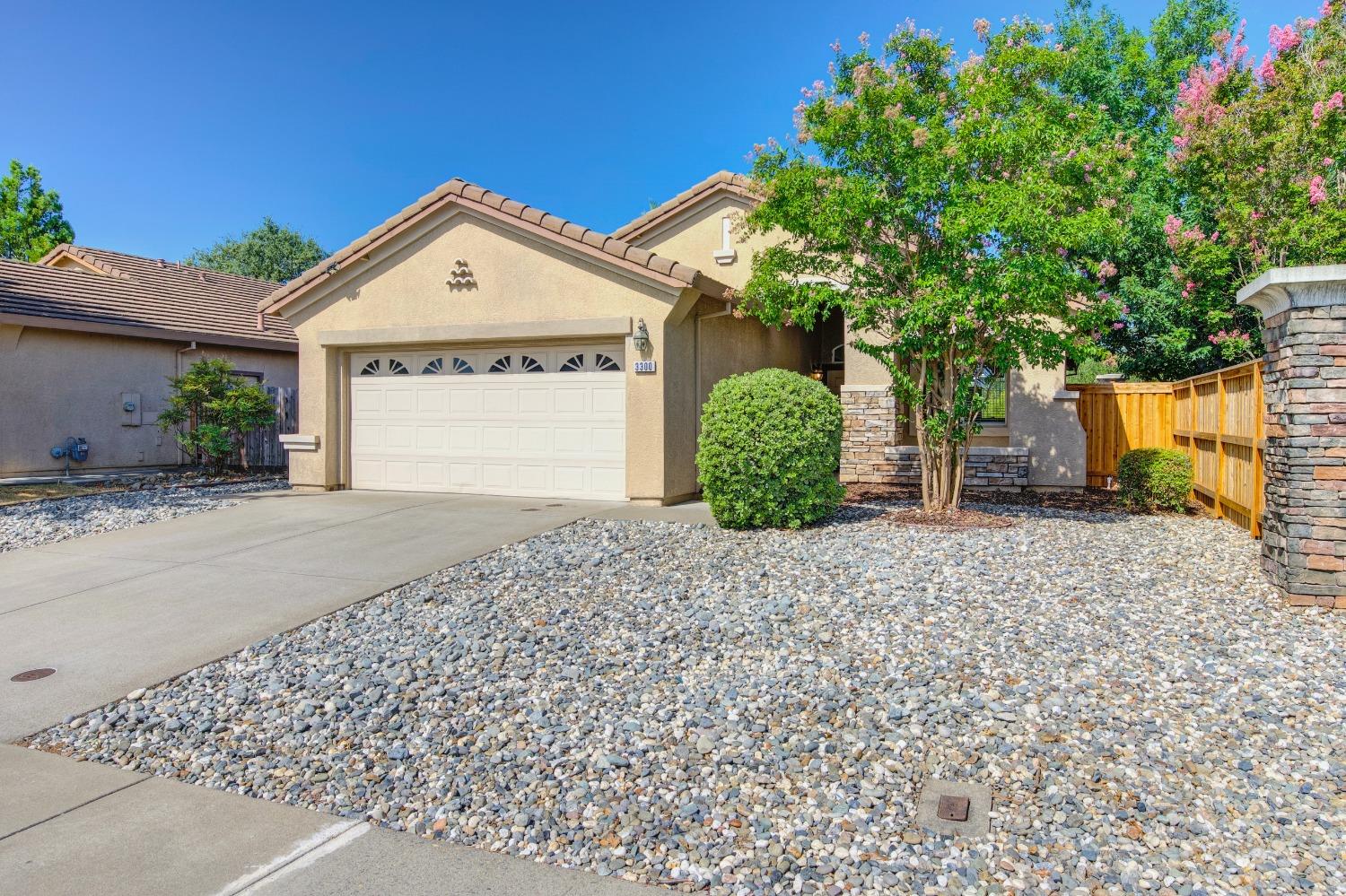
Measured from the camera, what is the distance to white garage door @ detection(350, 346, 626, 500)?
36.7 feet

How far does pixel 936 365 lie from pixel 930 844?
7.39m

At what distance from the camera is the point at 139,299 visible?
17797mm

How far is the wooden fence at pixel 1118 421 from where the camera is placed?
42.9 feet

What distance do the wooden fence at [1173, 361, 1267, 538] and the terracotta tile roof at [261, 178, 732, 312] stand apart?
6.27m

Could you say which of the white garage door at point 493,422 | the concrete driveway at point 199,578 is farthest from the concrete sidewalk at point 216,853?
the white garage door at point 493,422

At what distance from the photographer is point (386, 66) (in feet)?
60.5

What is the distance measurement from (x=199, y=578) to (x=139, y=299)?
13759 mm

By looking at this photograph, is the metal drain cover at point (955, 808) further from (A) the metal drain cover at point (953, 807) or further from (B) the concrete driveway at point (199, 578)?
(B) the concrete driveway at point (199, 578)

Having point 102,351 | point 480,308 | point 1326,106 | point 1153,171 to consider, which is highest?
point 1153,171

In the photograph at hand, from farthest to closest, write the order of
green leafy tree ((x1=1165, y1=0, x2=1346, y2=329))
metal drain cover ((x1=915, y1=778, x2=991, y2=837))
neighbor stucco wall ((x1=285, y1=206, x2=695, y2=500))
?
1. green leafy tree ((x1=1165, y1=0, x2=1346, y2=329))
2. neighbor stucco wall ((x1=285, y1=206, x2=695, y2=500))
3. metal drain cover ((x1=915, y1=778, x2=991, y2=837))

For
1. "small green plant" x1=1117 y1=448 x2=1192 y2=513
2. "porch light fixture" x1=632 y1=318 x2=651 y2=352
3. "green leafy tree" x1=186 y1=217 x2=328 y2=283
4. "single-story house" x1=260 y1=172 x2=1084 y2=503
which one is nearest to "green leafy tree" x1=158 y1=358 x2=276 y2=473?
"single-story house" x1=260 y1=172 x2=1084 y2=503

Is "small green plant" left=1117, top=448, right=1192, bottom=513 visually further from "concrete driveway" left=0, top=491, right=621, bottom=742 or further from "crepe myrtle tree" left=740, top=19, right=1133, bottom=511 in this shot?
"concrete driveway" left=0, top=491, right=621, bottom=742

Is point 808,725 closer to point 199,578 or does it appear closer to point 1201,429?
point 199,578

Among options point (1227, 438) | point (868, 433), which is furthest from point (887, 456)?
point (1227, 438)
